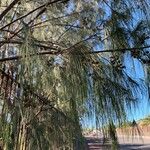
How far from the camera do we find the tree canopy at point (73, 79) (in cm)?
254

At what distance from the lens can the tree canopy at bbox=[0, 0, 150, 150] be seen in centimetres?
254

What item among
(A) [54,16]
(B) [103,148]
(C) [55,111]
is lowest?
(B) [103,148]

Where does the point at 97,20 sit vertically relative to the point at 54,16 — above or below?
below

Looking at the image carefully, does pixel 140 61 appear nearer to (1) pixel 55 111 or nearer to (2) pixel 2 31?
(1) pixel 55 111

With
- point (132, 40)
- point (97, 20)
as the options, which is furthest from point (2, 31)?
point (132, 40)

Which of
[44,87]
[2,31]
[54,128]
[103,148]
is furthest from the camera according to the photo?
[2,31]

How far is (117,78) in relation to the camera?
2.80 m

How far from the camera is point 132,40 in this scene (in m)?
2.89

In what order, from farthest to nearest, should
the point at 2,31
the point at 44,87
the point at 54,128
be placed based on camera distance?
the point at 2,31
the point at 54,128
the point at 44,87

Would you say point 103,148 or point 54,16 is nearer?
point 103,148

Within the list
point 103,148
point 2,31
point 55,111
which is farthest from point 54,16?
point 103,148

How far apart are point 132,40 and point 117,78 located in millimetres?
255

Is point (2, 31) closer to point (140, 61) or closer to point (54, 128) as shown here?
point (54, 128)

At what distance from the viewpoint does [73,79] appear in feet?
8.34
